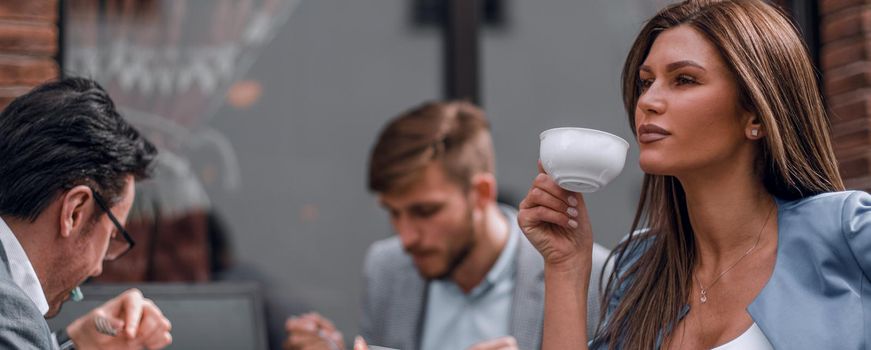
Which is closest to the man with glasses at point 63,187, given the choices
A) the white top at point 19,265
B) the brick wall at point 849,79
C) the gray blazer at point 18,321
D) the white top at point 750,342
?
the white top at point 19,265

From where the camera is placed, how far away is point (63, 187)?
2.39 meters

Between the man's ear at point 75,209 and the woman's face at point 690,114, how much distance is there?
123cm

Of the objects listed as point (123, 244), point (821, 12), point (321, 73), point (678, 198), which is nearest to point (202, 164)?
point (321, 73)

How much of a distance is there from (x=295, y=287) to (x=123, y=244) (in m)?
1.40

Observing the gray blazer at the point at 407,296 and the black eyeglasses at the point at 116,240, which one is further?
the gray blazer at the point at 407,296

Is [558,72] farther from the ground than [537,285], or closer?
farther from the ground

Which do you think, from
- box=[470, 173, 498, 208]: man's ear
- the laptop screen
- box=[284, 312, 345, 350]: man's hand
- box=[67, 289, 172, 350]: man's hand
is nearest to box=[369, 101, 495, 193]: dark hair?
box=[470, 173, 498, 208]: man's ear

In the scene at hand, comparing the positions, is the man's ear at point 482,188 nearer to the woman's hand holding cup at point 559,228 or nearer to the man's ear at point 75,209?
the woman's hand holding cup at point 559,228

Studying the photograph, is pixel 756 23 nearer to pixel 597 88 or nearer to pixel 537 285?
pixel 537 285

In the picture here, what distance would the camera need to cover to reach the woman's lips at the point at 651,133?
7.11 ft

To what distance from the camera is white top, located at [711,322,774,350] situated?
6.88ft

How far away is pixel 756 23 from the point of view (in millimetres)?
2217

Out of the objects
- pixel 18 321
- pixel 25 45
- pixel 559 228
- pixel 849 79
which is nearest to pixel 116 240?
pixel 18 321

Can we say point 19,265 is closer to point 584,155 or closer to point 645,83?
point 584,155
